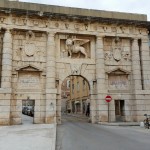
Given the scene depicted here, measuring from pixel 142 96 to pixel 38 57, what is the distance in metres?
8.84

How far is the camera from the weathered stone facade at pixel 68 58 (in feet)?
56.8

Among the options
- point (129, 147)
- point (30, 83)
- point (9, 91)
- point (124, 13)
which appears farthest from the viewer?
point (124, 13)

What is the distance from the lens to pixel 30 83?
698 inches

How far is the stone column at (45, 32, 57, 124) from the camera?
17163 millimetres

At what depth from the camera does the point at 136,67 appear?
19328 mm

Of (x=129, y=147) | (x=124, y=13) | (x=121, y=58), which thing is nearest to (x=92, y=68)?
(x=121, y=58)

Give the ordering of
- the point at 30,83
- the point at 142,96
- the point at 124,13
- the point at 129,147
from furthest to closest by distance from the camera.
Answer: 1. the point at 124,13
2. the point at 142,96
3. the point at 30,83
4. the point at 129,147

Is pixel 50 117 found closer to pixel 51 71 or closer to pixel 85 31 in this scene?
pixel 51 71

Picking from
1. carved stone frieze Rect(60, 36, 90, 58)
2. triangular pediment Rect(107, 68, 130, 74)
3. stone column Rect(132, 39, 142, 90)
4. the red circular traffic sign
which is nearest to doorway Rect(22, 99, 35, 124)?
carved stone frieze Rect(60, 36, 90, 58)

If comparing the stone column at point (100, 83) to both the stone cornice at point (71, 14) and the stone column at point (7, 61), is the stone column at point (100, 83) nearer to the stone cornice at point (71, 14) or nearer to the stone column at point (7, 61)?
the stone cornice at point (71, 14)

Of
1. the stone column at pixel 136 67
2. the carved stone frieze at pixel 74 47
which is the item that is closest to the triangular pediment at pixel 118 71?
the stone column at pixel 136 67

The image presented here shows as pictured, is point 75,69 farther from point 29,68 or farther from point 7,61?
point 7,61

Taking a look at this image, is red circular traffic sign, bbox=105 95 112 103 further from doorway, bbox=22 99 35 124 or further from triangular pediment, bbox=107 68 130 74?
doorway, bbox=22 99 35 124

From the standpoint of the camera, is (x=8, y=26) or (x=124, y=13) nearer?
(x=8, y=26)
